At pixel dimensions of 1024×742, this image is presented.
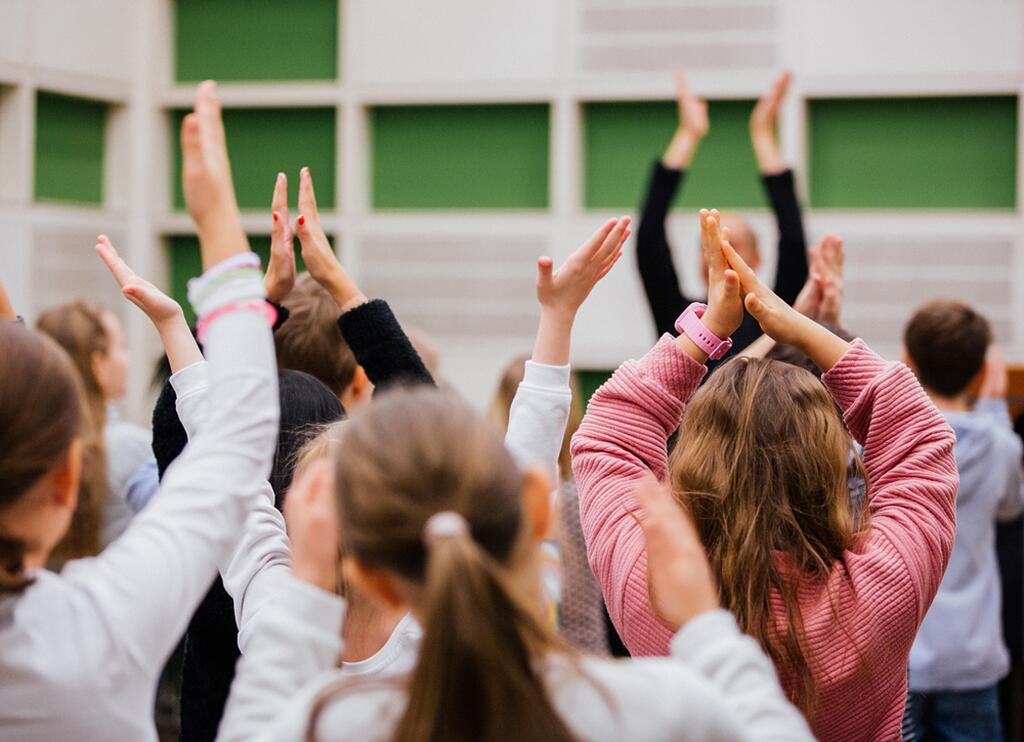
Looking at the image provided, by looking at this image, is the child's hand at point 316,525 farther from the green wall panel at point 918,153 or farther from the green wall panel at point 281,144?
the green wall panel at point 281,144

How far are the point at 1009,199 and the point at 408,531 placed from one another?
3782mm

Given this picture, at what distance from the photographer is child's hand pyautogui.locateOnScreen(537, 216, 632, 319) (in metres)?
1.60

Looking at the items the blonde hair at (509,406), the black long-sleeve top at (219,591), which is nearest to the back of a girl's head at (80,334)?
the blonde hair at (509,406)

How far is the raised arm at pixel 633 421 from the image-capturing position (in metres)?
1.59

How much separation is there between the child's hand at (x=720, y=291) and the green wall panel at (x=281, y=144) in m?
3.35

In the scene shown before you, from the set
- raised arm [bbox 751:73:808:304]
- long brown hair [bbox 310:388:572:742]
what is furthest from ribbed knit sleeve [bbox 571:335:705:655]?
raised arm [bbox 751:73:808:304]

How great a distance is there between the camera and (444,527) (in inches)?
39.8

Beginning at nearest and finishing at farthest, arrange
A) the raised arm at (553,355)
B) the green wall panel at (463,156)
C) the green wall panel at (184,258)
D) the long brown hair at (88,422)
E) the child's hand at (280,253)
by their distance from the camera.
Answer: the raised arm at (553,355) < the child's hand at (280,253) < the long brown hair at (88,422) < the green wall panel at (463,156) < the green wall panel at (184,258)

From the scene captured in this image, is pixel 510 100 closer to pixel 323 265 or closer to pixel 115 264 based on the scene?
pixel 323 265

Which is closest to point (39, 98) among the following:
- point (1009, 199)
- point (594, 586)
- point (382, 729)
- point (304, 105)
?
point (304, 105)

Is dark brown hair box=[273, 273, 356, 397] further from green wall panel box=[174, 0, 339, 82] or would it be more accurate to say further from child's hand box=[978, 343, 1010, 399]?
green wall panel box=[174, 0, 339, 82]

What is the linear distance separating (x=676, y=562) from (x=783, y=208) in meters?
2.04

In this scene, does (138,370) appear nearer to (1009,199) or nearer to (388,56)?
(388,56)

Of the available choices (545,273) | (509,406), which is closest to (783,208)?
(509,406)
